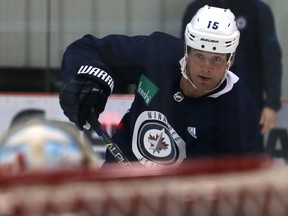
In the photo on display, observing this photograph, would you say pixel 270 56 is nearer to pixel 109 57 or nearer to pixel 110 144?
pixel 109 57

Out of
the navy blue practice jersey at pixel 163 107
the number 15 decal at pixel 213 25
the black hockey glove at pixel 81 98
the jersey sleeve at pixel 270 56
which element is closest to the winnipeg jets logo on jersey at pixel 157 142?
the navy blue practice jersey at pixel 163 107

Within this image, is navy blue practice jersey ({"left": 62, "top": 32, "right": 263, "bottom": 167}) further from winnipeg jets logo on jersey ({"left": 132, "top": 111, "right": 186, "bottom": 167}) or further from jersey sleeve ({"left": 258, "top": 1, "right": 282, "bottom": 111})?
jersey sleeve ({"left": 258, "top": 1, "right": 282, "bottom": 111})

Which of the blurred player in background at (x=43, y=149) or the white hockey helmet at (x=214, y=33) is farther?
the white hockey helmet at (x=214, y=33)

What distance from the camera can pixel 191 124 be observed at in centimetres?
254

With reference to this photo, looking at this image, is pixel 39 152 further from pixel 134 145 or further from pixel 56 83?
pixel 56 83

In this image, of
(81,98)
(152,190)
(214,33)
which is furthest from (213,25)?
(152,190)

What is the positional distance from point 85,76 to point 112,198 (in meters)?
1.39

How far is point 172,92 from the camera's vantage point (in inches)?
103

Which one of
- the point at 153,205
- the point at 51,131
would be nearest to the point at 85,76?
the point at 51,131

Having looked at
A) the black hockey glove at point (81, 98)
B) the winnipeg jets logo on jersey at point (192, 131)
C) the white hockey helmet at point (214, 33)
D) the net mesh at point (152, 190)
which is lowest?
the winnipeg jets logo on jersey at point (192, 131)

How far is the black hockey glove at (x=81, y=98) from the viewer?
2.54 metres

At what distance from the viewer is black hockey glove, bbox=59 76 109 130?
2537 mm

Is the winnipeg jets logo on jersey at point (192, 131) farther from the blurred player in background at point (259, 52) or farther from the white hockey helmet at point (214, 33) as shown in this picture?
the blurred player in background at point (259, 52)

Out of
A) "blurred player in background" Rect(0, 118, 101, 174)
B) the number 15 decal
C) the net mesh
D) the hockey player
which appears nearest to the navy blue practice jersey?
the hockey player
